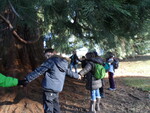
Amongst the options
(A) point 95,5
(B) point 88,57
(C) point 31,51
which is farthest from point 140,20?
(C) point 31,51

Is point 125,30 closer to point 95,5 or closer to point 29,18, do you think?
point 95,5

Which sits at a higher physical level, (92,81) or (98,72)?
(98,72)

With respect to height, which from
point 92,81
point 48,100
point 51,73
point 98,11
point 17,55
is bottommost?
point 48,100

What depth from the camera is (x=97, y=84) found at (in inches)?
168

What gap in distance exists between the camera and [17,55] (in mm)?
6215

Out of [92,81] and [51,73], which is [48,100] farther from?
[92,81]

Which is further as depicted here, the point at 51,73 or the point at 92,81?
the point at 92,81

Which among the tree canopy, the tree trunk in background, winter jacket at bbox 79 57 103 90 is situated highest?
the tree canopy

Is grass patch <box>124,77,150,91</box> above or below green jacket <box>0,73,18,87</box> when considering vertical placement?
below

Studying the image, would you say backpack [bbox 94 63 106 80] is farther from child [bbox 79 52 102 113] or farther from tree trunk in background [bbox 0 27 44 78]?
tree trunk in background [bbox 0 27 44 78]

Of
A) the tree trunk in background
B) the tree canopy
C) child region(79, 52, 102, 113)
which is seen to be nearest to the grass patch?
child region(79, 52, 102, 113)

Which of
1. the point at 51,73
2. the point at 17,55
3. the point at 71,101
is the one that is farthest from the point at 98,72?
the point at 17,55

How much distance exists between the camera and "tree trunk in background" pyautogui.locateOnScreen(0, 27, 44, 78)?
581 cm

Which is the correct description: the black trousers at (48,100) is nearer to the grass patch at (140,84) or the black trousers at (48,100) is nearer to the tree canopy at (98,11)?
the tree canopy at (98,11)
